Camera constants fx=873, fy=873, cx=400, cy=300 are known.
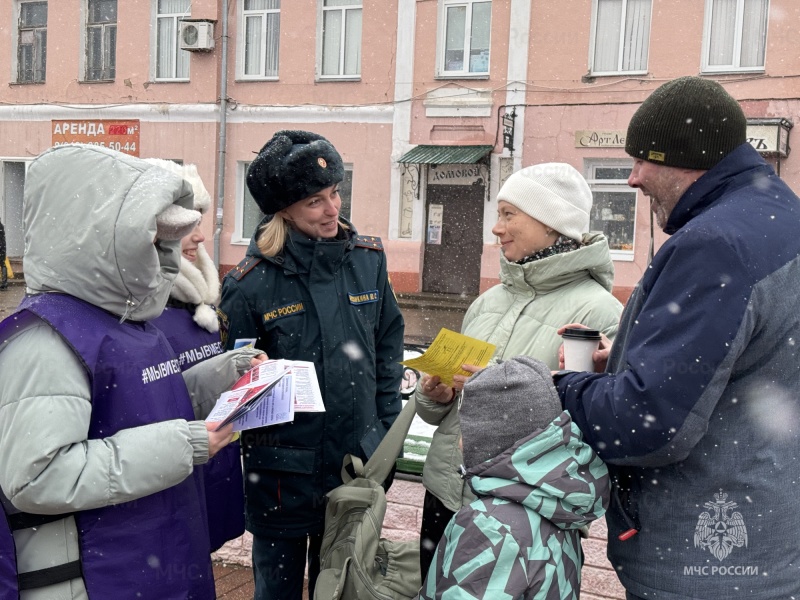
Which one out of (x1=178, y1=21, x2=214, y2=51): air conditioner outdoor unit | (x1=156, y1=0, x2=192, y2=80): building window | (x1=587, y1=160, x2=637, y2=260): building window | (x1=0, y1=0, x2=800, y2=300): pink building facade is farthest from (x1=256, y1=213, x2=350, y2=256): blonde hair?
(x1=156, y1=0, x2=192, y2=80): building window

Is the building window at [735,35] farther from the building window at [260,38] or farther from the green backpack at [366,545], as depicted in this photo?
the green backpack at [366,545]

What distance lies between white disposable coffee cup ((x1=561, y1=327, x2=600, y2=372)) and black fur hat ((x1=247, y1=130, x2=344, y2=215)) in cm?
117

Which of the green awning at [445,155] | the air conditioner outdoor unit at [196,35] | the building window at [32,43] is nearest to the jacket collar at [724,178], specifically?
the green awning at [445,155]

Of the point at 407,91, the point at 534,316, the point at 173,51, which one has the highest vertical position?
the point at 173,51

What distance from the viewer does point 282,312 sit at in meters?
3.02

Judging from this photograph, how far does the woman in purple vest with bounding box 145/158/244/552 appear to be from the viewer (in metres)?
2.81

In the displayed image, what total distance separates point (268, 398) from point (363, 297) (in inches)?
35.1

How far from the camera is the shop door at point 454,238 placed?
717 inches

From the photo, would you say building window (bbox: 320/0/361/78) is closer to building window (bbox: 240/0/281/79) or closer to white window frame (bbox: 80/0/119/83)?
building window (bbox: 240/0/281/79)

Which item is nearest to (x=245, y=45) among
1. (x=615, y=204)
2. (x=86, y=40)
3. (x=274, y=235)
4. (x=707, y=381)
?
(x=86, y=40)

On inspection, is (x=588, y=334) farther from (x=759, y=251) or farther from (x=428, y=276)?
(x=428, y=276)

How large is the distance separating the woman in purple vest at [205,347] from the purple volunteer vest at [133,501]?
57 centimetres

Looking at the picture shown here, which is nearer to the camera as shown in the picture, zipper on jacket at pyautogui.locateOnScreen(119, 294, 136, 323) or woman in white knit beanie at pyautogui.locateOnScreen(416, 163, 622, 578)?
zipper on jacket at pyautogui.locateOnScreen(119, 294, 136, 323)

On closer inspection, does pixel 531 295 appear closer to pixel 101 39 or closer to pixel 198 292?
pixel 198 292
